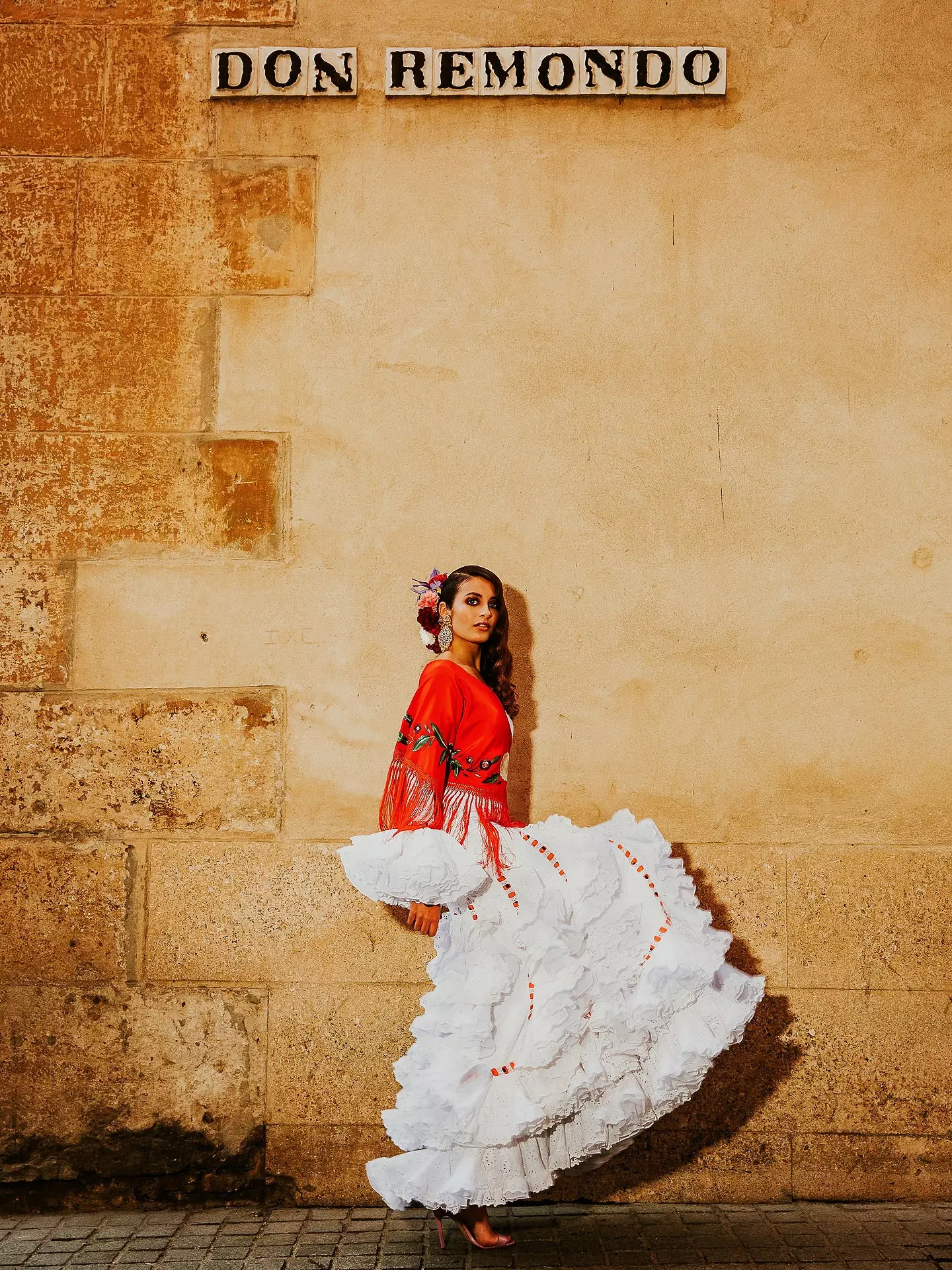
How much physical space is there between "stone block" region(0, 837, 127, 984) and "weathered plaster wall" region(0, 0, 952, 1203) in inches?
0.6

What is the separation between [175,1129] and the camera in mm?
4109

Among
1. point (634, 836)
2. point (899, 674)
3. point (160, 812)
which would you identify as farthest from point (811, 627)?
point (160, 812)

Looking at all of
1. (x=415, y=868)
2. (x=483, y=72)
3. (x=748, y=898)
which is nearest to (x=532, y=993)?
(x=415, y=868)

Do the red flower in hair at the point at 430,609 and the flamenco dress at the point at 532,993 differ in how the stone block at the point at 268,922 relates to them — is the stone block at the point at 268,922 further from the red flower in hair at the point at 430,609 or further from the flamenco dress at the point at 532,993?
the red flower in hair at the point at 430,609

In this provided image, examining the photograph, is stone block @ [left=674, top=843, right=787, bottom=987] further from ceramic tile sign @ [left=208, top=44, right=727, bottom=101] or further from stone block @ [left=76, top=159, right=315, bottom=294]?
ceramic tile sign @ [left=208, top=44, right=727, bottom=101]

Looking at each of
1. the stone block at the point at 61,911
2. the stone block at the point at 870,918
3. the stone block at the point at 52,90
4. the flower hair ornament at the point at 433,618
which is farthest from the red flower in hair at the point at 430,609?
the stone block at the point at 52,90

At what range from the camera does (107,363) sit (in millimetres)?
4340

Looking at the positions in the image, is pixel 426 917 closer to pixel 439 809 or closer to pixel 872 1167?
pixel 439 809

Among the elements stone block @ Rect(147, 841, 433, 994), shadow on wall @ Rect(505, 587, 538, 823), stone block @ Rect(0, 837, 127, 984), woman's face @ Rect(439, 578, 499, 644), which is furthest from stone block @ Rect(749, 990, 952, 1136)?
stone block @ Rect(0, 837, 127, 984)

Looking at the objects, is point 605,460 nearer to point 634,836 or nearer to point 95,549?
point 634,836

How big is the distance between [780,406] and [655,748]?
1.38 metres

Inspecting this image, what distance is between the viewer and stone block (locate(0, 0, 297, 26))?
4.42 m

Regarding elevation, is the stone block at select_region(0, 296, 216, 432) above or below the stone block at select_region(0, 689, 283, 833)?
above

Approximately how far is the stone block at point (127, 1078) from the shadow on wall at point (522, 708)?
47.1 inches
